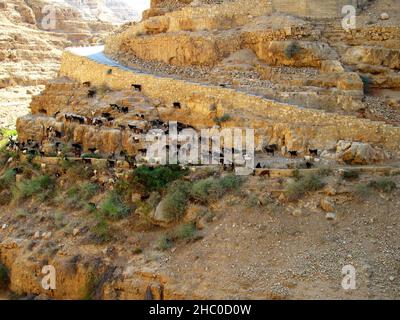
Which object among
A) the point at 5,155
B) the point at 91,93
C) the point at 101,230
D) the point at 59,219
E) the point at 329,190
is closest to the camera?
the point at 329,190

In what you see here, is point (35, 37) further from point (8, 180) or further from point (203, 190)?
point (203, 190)

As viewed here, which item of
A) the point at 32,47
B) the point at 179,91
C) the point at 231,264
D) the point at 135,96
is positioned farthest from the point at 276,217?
the point at 32,47

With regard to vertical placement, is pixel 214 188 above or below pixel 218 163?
below

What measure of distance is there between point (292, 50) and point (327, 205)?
8.10 m

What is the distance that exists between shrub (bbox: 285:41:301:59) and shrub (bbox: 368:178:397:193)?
750 cm

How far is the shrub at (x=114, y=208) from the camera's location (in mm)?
16328

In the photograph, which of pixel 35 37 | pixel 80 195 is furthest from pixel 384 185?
pixel 35 37

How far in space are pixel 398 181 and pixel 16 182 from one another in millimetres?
13052

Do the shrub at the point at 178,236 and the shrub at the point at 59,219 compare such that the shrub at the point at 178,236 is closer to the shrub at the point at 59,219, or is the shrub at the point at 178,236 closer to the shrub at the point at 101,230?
the shrub at the point at 101,230

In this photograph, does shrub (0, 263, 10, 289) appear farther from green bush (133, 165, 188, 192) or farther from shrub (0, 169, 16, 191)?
green bush (133, 165, 188, 192)

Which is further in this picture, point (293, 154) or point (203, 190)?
point (293, 154)

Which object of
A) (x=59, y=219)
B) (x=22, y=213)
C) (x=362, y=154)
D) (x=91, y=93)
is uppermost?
(x=91, y=93)

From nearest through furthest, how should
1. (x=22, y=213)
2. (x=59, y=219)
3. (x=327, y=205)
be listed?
(x=327, y=205) → (x=59, y=219) → (x=22, y=213)

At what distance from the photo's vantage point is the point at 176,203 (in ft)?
50.8
